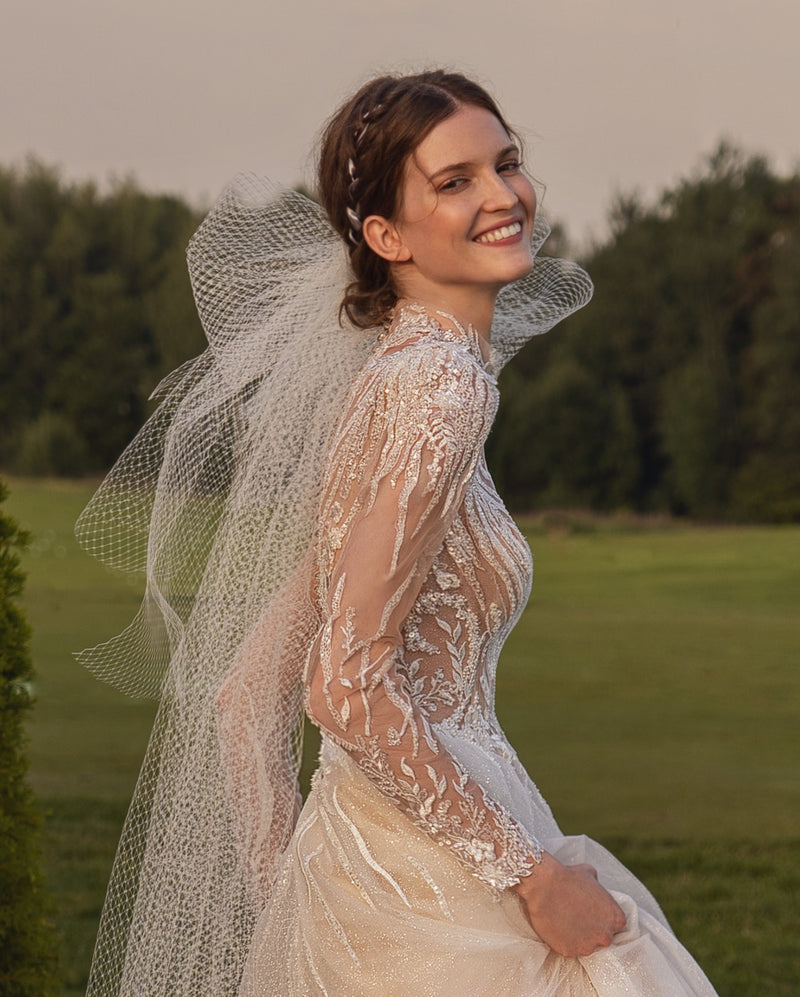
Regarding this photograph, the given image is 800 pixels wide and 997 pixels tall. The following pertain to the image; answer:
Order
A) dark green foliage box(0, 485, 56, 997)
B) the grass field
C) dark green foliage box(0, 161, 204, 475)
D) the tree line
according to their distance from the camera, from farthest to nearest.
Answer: the tree line
dark green foliage box(0, 161, 204, 475)
the grass field
dark green foliage box(0, 485, 56, 997)

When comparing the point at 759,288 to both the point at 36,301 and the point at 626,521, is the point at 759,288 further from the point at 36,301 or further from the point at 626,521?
the point at 36,301

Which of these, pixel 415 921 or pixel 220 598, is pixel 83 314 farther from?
pixel 415 921

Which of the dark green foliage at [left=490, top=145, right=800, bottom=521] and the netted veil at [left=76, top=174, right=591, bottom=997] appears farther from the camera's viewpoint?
the dark green foliage at [left=490, top=145, right=800, bottom=521]

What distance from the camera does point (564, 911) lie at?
1427 millimetres

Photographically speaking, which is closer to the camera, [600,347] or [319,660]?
[319,660]

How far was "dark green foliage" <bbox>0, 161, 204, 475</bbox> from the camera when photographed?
15367 millimetres

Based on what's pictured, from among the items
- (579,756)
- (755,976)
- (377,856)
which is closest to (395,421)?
(377,856)

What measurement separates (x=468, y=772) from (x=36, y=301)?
16.3 meters

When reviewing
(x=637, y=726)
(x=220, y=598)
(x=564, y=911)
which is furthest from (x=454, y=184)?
(x=637, y=726)

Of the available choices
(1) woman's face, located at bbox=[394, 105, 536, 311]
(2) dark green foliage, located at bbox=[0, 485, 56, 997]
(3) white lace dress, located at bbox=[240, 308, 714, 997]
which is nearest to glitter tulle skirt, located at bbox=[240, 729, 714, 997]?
(3) white lace dress, located at bbox=[240, 308, 714, 997]

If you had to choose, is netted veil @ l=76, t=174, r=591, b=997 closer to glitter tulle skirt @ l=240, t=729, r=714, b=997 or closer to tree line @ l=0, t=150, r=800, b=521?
glitter tulle skirt @ l=240, t=729, r=714, b=997

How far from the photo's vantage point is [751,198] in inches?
722

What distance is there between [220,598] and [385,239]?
56cm

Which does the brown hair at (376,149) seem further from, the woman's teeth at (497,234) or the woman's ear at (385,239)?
the woman's teeth at (497,234)
